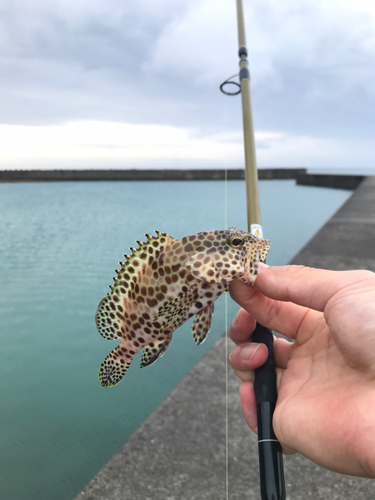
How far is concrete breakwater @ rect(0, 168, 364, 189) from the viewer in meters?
2.82

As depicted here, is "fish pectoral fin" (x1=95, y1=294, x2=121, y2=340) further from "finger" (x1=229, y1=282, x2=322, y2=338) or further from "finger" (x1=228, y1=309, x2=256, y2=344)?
"finger" (x1=228, y1=309, x2=256, y2=344)

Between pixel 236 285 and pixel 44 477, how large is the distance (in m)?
1.61

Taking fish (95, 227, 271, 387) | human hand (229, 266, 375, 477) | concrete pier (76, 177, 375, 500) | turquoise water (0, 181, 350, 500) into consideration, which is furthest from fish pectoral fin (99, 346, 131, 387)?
concrete pier (76, 177, 375, 500)

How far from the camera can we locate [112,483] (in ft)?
7.35

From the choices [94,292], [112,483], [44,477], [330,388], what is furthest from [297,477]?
[94,292]

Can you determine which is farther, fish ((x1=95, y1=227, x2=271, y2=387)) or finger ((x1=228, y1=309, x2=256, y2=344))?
finger ((x1=228, y1=309, x2=256, y2=344))

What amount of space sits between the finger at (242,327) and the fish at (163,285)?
69cm

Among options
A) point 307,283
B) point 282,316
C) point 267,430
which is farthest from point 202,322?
point 282,316

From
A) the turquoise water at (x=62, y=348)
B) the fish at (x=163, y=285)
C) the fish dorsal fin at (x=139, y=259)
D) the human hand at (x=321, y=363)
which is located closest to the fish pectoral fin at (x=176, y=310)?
the fish at (x=163, y=285)

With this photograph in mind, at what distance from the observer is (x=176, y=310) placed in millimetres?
1155

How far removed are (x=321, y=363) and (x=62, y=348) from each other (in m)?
1.77

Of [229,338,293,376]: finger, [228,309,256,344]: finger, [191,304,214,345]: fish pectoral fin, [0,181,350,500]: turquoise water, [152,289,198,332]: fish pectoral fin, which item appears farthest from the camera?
[0,181,350,500]: turquoise water

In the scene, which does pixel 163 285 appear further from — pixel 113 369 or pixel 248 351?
pixel 248 351

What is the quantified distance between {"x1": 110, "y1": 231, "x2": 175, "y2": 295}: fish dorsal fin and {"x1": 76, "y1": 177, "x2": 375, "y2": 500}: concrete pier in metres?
1.63
